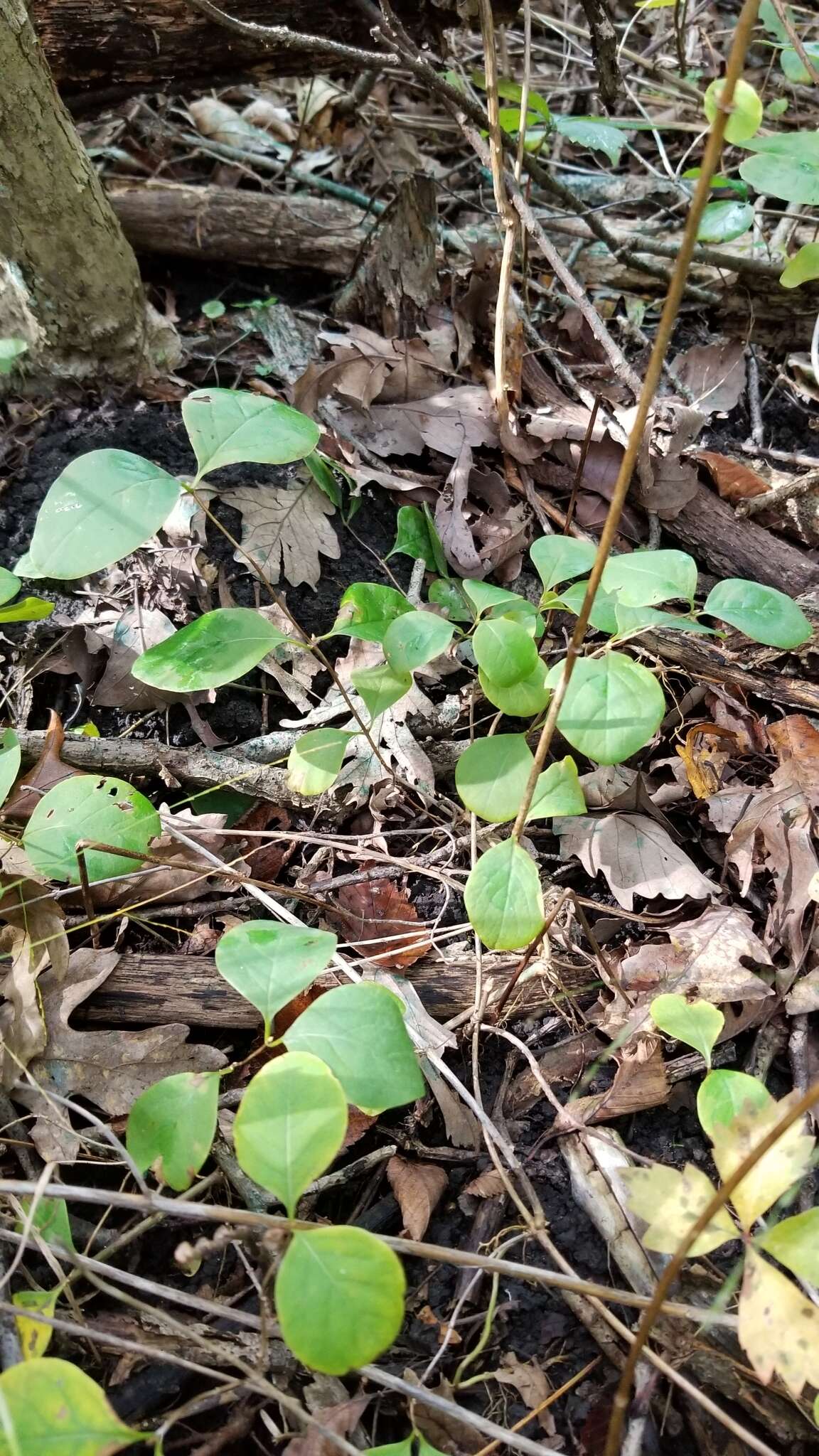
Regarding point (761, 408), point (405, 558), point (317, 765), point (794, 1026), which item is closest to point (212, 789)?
point (317, 765)

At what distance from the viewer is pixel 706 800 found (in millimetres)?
1637

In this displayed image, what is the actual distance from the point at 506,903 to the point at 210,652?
591 mm

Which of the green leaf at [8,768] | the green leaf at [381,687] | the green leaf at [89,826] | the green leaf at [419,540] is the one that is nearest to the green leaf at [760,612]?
the green leaf at [381,687]

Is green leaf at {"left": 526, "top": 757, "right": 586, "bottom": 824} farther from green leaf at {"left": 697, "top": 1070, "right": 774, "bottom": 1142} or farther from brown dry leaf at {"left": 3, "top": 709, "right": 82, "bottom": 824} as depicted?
brown dry leaf at {"left": 3, "top": 709, "right": 82, "bottom": 824}

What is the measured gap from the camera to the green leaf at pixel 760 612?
4.48 feet

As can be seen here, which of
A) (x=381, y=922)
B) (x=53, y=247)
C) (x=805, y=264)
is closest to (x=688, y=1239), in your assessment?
(x=381, y=922)

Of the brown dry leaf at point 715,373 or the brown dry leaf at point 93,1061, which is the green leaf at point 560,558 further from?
the brown dry leaf at point 715,373

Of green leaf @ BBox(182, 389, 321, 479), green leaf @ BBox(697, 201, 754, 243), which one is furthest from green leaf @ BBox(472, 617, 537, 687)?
green leaf @ BBox(697, 201, 754, 243)

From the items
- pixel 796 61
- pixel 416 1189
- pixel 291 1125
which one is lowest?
pixel 416 1189

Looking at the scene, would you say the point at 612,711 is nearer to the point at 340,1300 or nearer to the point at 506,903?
the point at 506,903

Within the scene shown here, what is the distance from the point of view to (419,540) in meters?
1.97

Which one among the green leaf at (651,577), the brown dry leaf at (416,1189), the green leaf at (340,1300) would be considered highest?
the green leaf at (651,577)

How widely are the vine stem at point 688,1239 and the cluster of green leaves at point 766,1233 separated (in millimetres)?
19

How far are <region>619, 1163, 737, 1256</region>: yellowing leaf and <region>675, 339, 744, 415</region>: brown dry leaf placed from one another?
207cm
